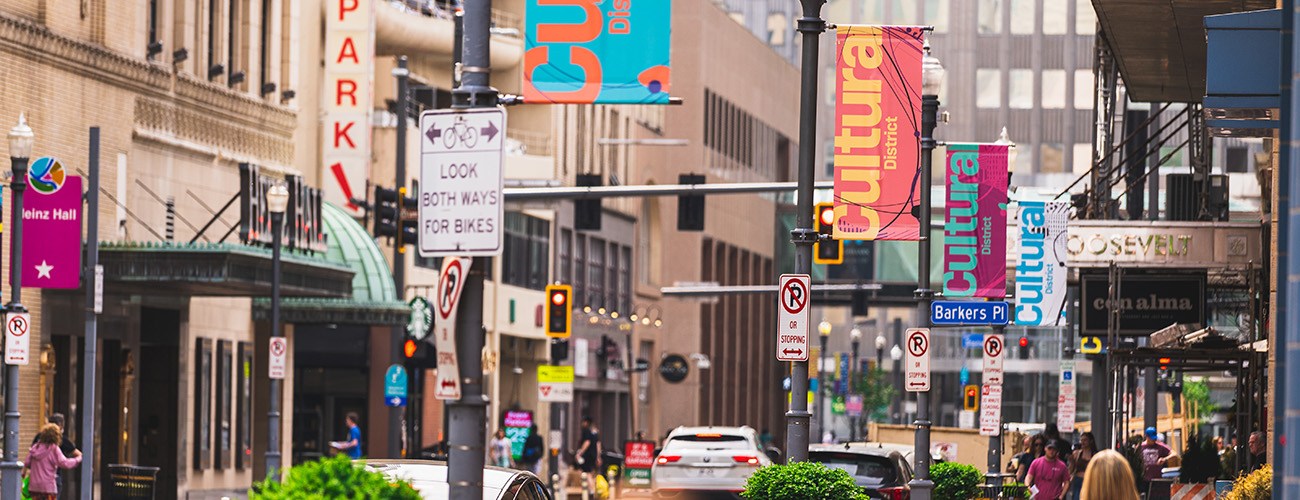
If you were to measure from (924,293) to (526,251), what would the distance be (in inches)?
1532

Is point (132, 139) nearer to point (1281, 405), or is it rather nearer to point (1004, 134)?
point (1004, 134)

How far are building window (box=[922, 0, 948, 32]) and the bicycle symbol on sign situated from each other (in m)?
98.3

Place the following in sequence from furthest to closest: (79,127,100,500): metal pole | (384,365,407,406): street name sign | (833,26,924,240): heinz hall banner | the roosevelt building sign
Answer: (384,365,407,406): street name sign
the roosevelt building sign
(79,127,100,500): metal pole
(833,26,924,240): heinz hall banner

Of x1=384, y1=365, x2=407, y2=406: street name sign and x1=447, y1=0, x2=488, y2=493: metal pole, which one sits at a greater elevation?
x1=447, y1=0, x2=488, y2=493: metal pole

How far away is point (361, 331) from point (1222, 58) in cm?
3753

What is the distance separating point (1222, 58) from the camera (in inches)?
674

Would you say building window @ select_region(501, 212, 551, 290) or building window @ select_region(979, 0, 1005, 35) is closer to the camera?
building window @ select_region(501, 212, 551, 290)

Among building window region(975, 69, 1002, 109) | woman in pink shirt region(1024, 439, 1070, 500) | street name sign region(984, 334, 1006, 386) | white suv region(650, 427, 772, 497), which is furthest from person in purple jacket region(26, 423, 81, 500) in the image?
building window region(975, 69, 1002, 109)

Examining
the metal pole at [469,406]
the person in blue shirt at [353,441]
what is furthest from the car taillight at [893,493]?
the person in blue shirt at [353,441]

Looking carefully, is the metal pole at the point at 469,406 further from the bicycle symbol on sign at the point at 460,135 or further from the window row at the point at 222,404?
the window row at the point at 222,404

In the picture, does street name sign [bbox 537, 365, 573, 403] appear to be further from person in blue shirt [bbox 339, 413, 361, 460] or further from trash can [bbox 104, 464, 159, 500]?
trash can [bbox 104, 464, 159, 500]

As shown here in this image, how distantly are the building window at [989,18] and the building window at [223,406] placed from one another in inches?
2860

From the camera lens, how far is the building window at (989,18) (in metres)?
111

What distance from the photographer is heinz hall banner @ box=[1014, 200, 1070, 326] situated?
3098 centimetres
